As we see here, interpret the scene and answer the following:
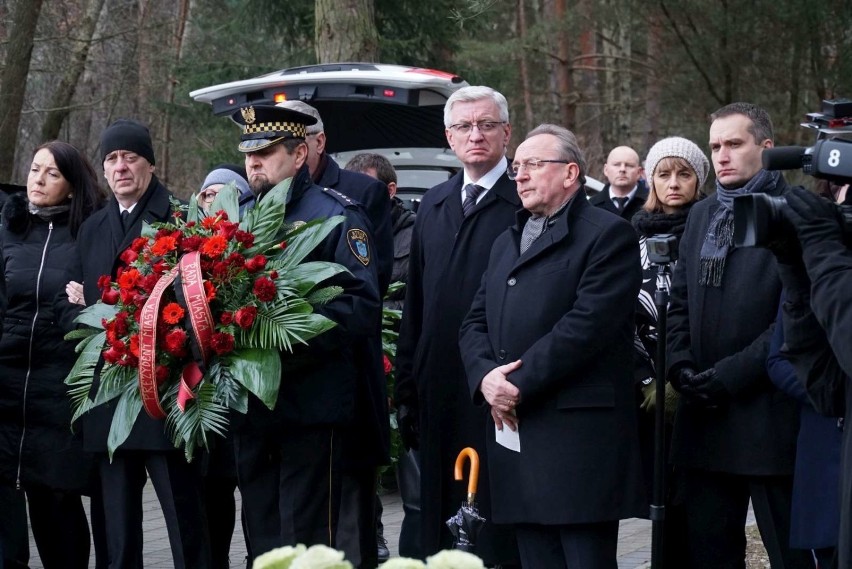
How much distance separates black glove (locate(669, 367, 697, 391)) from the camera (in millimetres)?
5445

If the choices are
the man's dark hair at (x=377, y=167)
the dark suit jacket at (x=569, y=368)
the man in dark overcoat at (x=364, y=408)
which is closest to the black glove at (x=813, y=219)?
the dark suit jacket at (x=569, y=368)

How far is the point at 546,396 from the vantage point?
5.09 meters

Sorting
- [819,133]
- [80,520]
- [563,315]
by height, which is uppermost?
[819,133]

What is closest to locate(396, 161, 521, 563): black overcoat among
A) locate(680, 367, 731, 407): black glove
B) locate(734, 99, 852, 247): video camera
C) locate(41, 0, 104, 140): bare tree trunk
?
locate(680, 367, 731, 407): black glove

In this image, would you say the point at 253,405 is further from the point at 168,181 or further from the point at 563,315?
the point at 168,181

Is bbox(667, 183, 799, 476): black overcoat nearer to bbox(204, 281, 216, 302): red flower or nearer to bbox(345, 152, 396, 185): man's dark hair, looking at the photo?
bbox(204, 281, 216, 302): red flower

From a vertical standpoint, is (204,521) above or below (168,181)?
below

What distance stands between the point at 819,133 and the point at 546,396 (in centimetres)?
153

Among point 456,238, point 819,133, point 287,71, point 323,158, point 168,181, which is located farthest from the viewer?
point 168,181

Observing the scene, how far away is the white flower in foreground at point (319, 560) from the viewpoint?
2.21m

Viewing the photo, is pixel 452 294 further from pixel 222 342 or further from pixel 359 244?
pixel 222 342

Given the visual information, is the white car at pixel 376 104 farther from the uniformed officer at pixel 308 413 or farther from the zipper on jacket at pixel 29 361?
the uniformed officer at pixel 308 413

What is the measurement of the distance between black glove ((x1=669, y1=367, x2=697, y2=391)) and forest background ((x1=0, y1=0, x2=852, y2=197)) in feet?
20.2

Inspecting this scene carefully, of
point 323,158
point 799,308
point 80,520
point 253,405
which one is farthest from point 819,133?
point 80,520
